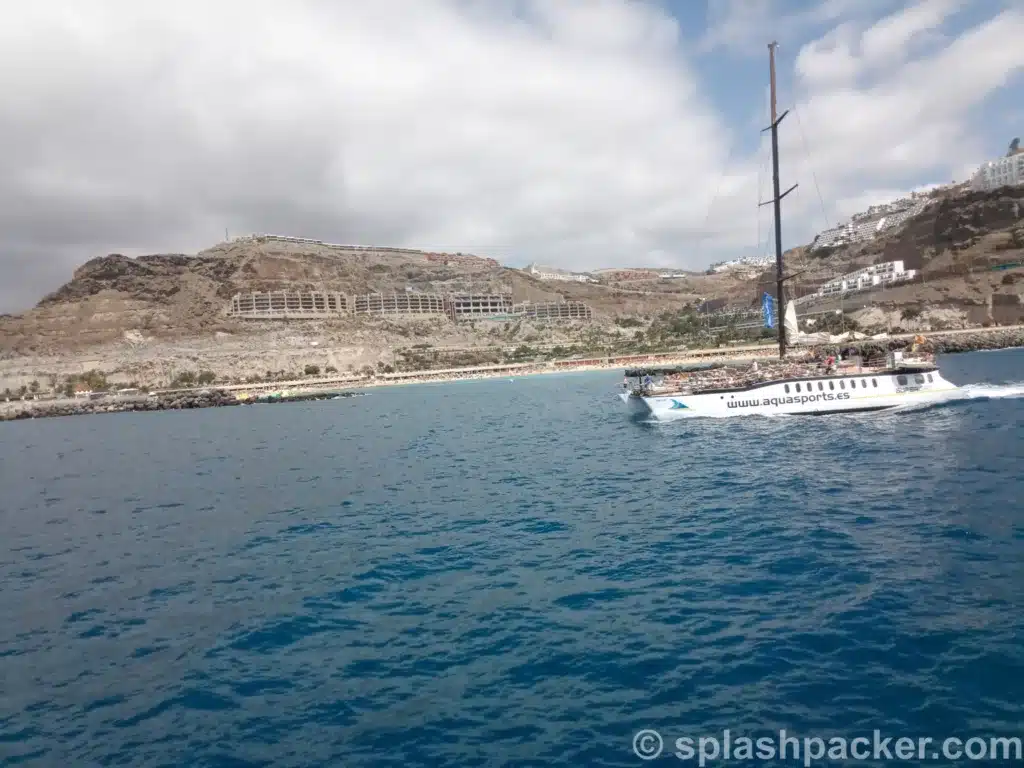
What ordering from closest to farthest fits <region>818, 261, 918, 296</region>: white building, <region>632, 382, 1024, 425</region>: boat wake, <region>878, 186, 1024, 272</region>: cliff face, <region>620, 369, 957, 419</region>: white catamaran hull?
<region>632, 382, 1024, 425</region>: boat wake
<region>620, 369, 957, 419</region>: white catamaran hull
<region>878, 186, 1024, 272</region>: cliff face
<region>818, 261, 918, 296</region>: white building

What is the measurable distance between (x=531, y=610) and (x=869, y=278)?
176790mm

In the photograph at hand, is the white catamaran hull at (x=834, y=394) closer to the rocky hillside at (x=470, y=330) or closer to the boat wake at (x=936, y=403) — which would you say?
the boat wake at (x=936, y=403)

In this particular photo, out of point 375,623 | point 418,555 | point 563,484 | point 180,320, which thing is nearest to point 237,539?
point 418,555

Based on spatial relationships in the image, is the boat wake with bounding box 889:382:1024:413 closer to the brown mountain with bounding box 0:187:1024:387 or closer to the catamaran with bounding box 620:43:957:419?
the catamaran with bounding box 620:43:957:419

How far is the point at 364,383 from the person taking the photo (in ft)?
416

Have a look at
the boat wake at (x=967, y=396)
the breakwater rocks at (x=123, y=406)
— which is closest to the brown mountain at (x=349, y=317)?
the breakwater rocks at (x=123, y=406)

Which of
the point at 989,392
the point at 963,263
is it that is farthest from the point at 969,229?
the point at 989,392

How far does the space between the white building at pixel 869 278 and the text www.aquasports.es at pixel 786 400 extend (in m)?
124

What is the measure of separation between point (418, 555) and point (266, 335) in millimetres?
161240

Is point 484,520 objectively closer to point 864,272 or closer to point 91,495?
point 91,495

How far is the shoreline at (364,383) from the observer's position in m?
97.9

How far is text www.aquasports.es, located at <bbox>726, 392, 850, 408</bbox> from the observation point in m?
35.2

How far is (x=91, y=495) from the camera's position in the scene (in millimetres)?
29938

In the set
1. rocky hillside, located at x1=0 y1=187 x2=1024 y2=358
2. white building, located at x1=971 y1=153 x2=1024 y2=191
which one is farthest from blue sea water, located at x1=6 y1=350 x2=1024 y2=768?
white building, located at x1=971 y1=153 x2=1024 y2=191
